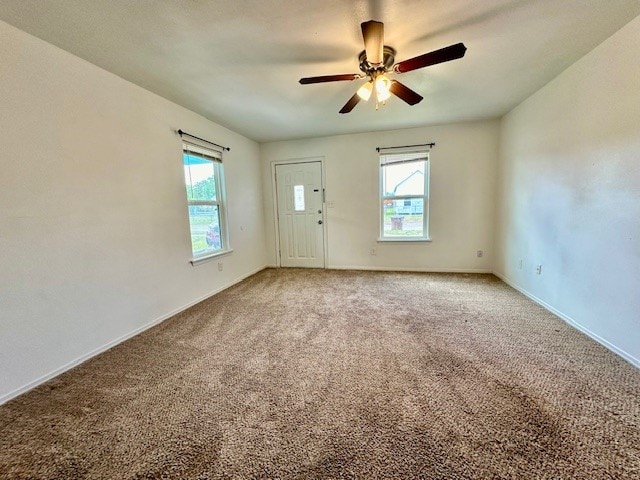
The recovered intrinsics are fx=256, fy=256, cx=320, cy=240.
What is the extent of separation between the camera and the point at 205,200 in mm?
3490

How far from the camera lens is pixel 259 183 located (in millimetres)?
4750

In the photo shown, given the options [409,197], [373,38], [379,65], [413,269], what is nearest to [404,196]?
[409,197]

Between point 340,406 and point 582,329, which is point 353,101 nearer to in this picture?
point 340,406

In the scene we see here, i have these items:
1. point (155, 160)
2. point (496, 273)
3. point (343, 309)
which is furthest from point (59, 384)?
point (496, 273)

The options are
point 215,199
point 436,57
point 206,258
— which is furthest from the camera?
point 215,199

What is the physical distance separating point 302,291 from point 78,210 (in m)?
2.44

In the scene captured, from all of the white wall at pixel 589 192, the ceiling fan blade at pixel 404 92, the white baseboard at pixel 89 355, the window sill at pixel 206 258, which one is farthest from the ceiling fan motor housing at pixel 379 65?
the white baseboard at pixel 89 355

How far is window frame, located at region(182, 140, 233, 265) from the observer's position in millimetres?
3168

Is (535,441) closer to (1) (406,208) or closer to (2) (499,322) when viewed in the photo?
(2) (499,322)

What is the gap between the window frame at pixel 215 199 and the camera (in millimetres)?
3168

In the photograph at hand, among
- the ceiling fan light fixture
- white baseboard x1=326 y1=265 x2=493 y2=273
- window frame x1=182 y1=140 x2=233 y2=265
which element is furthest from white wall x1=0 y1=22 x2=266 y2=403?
white baseboard x1=326 y1=265 x2=493 y2=273

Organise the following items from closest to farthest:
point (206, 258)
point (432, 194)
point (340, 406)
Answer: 1. point (340, 406)
2. point (206, 258)
3. point (432, 194)

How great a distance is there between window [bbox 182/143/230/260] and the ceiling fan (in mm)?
1926

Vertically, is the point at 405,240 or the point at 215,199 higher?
the point at 215,199
